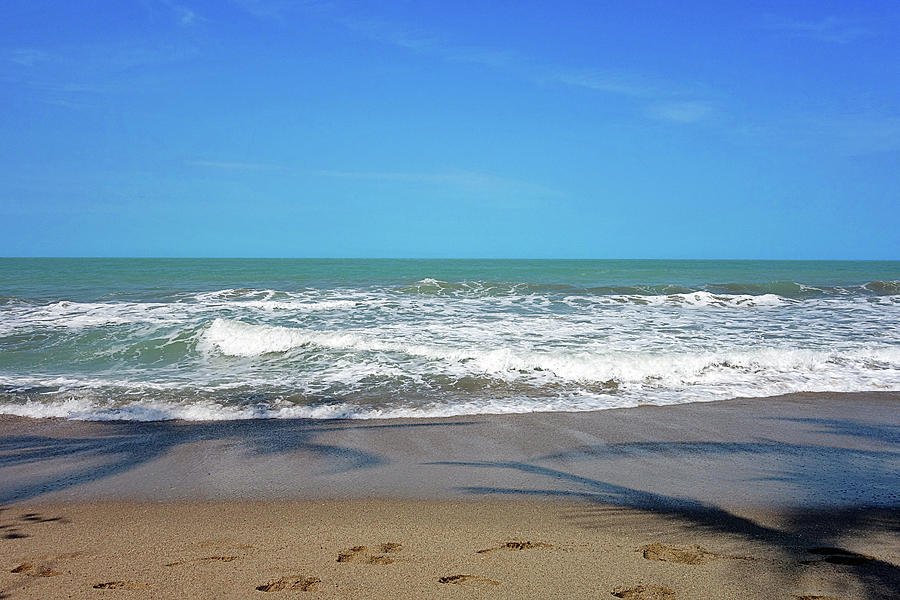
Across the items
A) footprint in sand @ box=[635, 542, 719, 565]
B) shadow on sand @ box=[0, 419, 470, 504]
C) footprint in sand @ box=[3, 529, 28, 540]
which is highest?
footprint in sand @ box=[635, 542, 719, 565]

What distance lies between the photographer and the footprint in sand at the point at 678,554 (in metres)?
3.09

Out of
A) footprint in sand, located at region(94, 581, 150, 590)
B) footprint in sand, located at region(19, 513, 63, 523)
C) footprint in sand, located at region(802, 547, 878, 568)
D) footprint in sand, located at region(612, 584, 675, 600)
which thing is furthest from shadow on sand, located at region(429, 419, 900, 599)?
footprint in sand, located at region(19, 513, 63, 523)

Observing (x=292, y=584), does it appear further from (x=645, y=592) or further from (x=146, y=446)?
(x=146, y=446)

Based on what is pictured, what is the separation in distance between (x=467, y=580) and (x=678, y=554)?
4.06 feet

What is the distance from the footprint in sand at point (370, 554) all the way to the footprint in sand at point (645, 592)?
124cm

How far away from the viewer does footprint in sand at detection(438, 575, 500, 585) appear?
9.40ft

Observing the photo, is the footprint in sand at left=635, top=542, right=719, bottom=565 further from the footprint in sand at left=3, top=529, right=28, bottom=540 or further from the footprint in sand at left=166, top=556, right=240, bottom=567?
the footprint in sand at left=3, top=529, right=28, bottom=540

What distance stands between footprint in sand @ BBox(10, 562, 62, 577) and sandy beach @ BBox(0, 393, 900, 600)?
0.02m

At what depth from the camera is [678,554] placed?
3168mm

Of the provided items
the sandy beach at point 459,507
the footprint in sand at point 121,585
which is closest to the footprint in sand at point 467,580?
the sandy beach at point 459,507

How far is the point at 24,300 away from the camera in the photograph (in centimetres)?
1964

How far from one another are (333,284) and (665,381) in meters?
21.7

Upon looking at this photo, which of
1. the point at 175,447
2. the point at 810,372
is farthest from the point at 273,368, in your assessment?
the point at 810,372

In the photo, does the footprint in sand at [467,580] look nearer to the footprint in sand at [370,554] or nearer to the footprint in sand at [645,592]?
the footprint in sand at [370,554]
